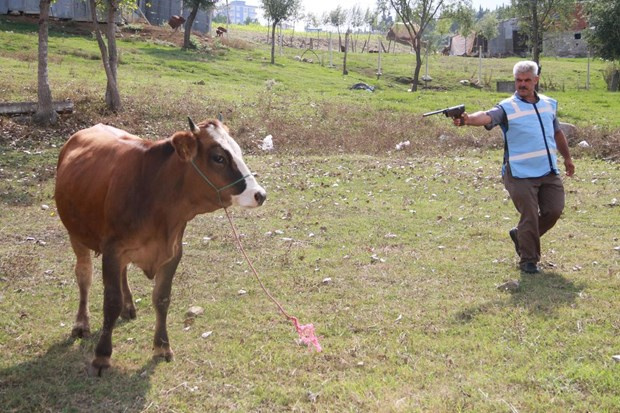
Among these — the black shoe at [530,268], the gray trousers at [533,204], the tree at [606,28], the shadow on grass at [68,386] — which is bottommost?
the shadow on grass at [68,386]

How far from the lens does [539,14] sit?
41531 mm

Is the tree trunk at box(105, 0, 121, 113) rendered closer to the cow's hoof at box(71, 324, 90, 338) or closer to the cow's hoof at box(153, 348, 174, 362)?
the cow's hoof at box(71, 324, 90, 338)

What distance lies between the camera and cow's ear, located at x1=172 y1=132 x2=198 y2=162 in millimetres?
5598

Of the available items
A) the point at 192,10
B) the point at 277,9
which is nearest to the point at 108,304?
the point at 192,10

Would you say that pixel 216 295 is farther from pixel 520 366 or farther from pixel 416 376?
pixel 520 366

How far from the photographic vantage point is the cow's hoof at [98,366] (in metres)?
5.72

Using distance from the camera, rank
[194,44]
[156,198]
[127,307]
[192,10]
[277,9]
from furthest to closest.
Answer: [277,9]
[192,10]
[194,44]
[127,307]
[156,198]

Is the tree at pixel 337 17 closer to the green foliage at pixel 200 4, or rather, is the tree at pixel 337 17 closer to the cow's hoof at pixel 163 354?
the green foliage at pixel 200 4

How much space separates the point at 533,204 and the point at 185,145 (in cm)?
455

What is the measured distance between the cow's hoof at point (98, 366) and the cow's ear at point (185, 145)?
1857 millimetres

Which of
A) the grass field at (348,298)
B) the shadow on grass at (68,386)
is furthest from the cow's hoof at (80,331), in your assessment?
the shadow on grass at (68,386)

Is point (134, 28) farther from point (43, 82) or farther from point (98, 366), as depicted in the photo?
point (98, 366)

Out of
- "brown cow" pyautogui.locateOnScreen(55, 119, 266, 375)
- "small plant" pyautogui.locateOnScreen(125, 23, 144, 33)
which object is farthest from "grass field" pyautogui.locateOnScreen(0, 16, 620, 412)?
"small plant" pyautogui.locateOnScreen(125, 23, 144, 33)

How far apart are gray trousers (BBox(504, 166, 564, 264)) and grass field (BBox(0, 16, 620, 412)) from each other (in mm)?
375
